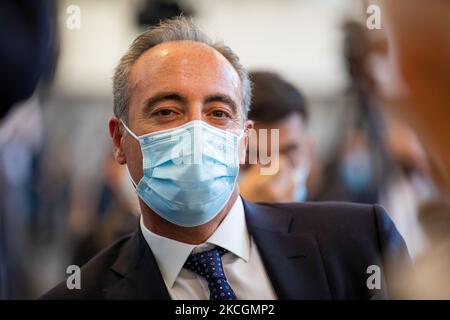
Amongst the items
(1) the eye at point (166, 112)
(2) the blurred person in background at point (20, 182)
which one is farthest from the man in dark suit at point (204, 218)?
(2) the blurred person in background at point (20, 182)

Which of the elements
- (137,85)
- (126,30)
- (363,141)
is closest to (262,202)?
(363,141)

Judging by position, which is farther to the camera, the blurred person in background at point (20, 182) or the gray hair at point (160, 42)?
the blurred person in background at point (20, 182)

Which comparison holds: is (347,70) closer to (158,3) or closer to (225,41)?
(225,41)

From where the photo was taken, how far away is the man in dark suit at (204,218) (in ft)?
4.83

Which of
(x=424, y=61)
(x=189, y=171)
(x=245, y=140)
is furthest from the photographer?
(x=245, y=140)

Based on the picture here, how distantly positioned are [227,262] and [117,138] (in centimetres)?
38

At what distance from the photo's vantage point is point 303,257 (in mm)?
1540

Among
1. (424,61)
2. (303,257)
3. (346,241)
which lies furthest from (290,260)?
(424,61)

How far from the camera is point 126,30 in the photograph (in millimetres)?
1595

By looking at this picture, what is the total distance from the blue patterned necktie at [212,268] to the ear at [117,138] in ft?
0.92

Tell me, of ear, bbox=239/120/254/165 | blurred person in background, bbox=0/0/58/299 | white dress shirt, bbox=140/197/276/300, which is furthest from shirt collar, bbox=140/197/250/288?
blurred person in background, bbox=0/0/58/299

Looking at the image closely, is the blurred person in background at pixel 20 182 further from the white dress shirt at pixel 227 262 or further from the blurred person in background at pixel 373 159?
the blurred person in background at pixel 373 159

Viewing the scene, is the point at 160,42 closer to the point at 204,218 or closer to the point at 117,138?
the point at 117,138

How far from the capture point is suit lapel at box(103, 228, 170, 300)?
152cm
